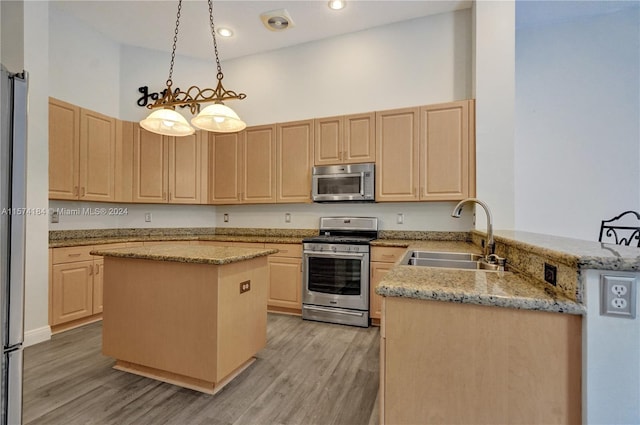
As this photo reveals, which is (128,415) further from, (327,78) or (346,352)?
(327,78)

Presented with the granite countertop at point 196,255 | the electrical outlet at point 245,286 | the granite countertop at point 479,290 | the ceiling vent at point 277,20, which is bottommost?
the electrical outlet at point 245,286

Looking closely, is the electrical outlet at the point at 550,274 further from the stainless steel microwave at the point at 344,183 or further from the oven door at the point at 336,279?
the stainless steel microwave at the point at 344,183

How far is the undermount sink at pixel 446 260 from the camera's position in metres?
1.90

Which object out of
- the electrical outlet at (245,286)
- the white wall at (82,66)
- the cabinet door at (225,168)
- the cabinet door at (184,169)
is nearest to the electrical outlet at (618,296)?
the electrical outlet at (245,286)

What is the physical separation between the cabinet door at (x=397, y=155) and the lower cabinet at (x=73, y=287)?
3.20 meters

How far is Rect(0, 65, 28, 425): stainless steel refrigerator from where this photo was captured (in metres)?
1.09

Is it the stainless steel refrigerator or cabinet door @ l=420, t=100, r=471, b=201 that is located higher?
cabinet door @ l=420, t=100, r=471, b=201

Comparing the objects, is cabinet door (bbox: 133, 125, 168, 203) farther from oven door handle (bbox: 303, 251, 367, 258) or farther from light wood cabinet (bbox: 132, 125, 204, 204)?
oven door handle (bbox: 303, 251, 367, 258)

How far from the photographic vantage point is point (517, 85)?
3.53 m

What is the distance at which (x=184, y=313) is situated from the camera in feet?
6.38

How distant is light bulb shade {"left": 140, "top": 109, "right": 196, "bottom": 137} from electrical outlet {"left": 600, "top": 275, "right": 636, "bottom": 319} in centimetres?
259

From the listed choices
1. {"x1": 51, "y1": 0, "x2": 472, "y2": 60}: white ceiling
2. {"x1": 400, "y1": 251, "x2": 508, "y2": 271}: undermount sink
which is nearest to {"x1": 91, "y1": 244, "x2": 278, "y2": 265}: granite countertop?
{"x1": 400, "y1": 251, "x2": 508, "y2": 271}: undermount sink

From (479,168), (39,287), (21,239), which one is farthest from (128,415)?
(479,168)

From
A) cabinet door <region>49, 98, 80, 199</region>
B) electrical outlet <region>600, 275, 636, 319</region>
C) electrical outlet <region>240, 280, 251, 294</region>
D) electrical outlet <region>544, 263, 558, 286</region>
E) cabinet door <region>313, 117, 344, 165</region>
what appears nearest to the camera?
electrical outlet <region>600, 275, 636, 319</region>
